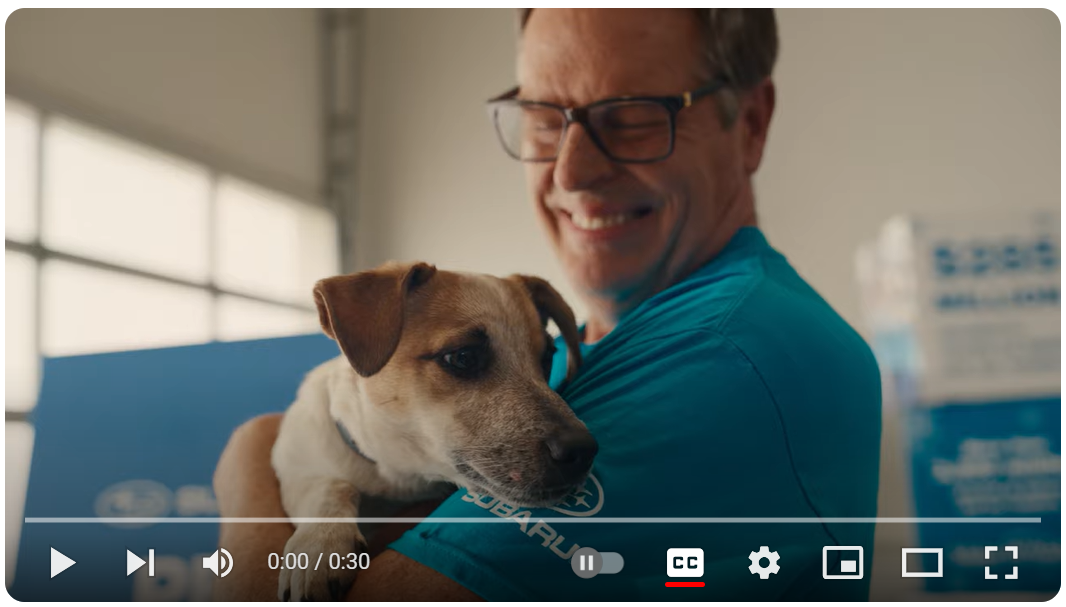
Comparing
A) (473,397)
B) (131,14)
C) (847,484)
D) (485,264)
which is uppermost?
(131,14)

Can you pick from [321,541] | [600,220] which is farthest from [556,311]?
[321,541]

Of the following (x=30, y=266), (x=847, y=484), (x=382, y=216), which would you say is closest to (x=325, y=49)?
(x=382, y=216)

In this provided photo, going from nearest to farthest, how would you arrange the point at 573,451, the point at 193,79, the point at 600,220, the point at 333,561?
the point at 573,451 < the point at 333,561 < the point at 600,220 < the point at 193,79

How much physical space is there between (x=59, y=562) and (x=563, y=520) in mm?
829

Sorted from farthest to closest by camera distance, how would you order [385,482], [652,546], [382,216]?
[382,216], [385,482], [652,546]

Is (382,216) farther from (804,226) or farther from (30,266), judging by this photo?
(804,226)

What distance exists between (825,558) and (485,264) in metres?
0.66

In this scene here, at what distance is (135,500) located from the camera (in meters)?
1.33

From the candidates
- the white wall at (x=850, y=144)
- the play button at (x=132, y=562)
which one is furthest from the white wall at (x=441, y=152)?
the play button at (x=132, y=562)

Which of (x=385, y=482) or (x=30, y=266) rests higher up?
(x=30, y=266)

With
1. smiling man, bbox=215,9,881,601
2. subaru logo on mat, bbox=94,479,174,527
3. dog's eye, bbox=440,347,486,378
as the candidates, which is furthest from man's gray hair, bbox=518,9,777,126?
subaru logo on mat, bbox=94,479,174,527

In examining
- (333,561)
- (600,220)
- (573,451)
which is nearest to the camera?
(573,451)

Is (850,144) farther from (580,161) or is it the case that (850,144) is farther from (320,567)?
(320,567)
